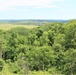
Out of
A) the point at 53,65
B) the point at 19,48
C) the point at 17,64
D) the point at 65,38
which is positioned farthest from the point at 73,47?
the point at 19,48

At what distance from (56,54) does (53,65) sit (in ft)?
7.78

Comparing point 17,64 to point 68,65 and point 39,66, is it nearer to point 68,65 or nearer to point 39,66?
point 39,66

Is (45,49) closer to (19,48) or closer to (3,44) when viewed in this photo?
(19,48)

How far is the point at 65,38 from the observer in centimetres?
5134

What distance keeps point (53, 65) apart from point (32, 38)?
17.8 metres

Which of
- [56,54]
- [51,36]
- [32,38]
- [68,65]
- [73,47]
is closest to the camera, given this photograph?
[68,65]

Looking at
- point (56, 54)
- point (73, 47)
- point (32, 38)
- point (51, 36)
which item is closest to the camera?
point (73, 47)

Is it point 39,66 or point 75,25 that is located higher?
point 75,25

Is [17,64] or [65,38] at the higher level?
[65,38]

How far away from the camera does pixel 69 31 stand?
166ft

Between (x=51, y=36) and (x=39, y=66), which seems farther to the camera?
(x=51, y=36)

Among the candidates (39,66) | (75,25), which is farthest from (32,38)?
(75,25)

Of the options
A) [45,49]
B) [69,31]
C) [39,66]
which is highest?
[69,31]

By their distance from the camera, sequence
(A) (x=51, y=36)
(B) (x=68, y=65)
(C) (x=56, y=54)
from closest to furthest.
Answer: (B) (x=68, y=65)
(C) (x=56, y=54)
(A) (x=51, y=36)
